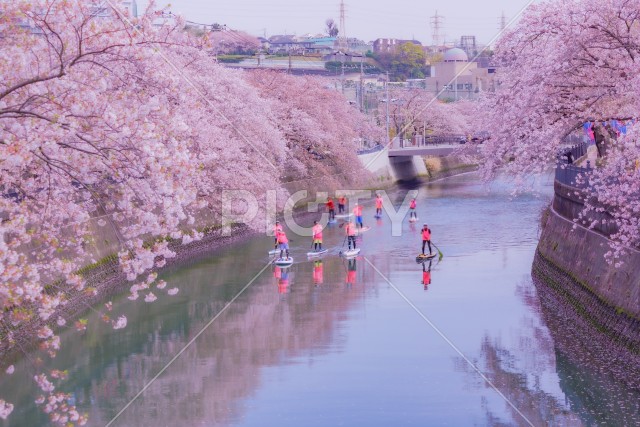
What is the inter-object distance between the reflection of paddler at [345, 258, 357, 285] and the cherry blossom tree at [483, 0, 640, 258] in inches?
287

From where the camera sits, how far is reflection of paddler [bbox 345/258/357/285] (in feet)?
108

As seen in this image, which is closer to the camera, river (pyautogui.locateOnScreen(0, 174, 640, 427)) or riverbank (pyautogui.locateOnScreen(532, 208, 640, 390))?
river (pyautogui.locateOnScreen(0, 174, 640, 427))

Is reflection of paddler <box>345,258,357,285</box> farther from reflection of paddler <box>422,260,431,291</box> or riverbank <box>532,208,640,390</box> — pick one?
riverbank <box>532,208,640,390</box>

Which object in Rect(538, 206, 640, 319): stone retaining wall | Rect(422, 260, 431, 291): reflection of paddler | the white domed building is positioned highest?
the white domed building

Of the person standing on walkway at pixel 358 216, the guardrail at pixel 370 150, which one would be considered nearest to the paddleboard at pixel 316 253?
the person standing on walkway at pixel 358 216

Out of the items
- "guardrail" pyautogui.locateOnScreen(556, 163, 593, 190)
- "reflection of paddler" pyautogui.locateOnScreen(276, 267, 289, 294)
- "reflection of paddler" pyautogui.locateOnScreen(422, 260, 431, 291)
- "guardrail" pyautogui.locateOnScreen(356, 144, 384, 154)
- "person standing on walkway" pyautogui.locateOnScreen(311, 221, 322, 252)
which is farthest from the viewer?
"guardrail" pyautogui.locateOnScreen(356, 144, 384, 154)

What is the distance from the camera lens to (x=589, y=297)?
80.8 ft

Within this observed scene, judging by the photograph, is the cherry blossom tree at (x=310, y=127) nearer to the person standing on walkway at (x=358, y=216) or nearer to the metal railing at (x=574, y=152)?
the person standing on walkway at (x=358, y=216)

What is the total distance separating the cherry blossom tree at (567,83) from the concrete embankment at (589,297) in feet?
2.82

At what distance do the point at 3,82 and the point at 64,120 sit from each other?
6.01ft

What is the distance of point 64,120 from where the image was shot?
1034 cm

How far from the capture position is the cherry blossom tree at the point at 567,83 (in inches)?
867

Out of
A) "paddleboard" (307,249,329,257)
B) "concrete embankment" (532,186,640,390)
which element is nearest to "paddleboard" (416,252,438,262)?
"paddleboard" (307,249,329,257)

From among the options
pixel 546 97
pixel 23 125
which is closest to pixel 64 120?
pixel 23 125
